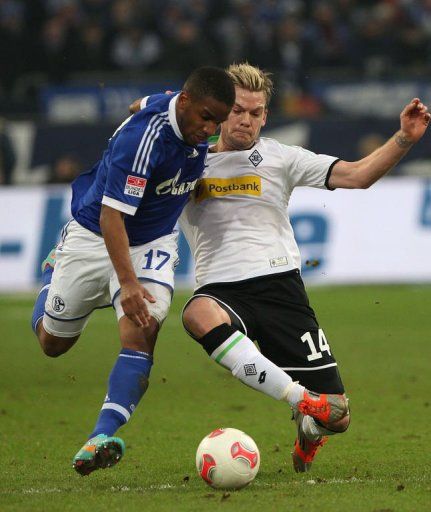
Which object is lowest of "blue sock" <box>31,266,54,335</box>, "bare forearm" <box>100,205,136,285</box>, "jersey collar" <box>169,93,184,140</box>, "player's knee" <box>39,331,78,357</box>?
"player's knee" <box>39,331,78,357</box>

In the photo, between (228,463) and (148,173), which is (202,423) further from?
(148,173)

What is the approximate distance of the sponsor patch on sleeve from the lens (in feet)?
18.6

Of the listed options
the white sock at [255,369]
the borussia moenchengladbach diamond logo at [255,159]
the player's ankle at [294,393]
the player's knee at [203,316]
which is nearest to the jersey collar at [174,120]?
the borussia moenchengladbach diamond logo at [255,159]

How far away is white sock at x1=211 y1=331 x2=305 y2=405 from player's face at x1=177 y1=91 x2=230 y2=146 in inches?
40.4

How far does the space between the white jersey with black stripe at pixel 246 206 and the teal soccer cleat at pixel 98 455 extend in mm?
1248

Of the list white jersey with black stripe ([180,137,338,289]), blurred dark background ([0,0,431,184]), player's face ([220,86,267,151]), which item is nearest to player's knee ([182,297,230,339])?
white jersey with black stripe ([180,137,338,289])

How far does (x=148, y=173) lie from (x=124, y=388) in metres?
1.08

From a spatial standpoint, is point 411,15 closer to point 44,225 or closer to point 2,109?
point 2,109

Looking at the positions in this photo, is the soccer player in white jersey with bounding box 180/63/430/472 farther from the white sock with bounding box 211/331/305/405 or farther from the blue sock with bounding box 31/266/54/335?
the blue sock with bounding box 31/266/54/335

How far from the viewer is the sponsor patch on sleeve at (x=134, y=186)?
223 inches

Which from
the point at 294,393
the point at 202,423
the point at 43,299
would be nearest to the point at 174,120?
the point at 294,393

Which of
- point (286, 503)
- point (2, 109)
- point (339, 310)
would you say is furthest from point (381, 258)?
point (286, 503)

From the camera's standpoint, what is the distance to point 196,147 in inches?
236

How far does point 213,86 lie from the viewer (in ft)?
18.4
